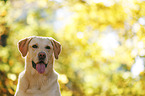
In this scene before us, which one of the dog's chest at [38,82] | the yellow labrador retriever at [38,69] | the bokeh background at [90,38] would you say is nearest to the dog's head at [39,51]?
the yellow labrador retriever at [38,69]

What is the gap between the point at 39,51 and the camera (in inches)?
122

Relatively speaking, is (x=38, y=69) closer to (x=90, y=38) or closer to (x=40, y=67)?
(x=40, y=67)

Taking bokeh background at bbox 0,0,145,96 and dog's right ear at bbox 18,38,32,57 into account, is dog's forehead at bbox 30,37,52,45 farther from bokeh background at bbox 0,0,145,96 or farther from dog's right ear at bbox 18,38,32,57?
bokeh background at bbox 0,0,145,96

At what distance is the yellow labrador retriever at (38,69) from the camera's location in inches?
122

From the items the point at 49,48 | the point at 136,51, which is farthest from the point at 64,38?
the point at 49,48

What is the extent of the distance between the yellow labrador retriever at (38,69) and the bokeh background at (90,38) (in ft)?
7.99

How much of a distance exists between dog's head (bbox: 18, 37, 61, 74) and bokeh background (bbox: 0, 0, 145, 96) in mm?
2444

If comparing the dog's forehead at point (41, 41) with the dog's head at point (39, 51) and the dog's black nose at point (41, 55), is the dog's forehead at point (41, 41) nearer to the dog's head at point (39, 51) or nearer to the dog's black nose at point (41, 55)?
the dog's head at point (39, 51)

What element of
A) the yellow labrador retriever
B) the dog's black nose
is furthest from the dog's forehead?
the dog's black nose

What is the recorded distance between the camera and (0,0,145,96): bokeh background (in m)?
6.04

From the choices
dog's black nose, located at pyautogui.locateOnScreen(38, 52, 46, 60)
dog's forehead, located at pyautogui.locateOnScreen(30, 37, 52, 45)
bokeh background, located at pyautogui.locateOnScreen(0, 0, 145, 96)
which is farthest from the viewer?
bokeh background, located at pyautogui.locateOnScreen(0, 0, 145, 96)

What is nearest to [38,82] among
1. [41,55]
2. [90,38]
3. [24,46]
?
[41,55]

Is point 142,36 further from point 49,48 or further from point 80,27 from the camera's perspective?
point 49,48

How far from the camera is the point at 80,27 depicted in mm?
6879
